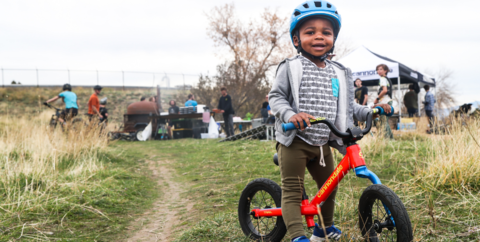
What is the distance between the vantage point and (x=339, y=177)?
7.86 ft

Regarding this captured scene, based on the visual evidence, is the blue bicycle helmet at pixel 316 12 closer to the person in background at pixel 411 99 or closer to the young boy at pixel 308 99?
the young boy at pixel 308 99

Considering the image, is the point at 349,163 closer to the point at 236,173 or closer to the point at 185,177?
the point at 236,173

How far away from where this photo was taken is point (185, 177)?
6.79 m

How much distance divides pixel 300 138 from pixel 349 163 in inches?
14.6

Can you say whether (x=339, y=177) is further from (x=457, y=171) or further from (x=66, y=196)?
(x=66, y=196)

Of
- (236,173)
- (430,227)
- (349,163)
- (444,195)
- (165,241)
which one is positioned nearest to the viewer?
(349,163)

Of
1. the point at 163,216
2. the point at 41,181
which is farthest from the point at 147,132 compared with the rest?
the point at 163,216

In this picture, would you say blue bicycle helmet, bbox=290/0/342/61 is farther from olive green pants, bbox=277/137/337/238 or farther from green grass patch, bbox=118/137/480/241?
green grass patch, bbox=118/137/480/241

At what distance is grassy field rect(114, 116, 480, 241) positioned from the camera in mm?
3068

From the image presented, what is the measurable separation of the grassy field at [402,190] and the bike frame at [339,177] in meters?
0.26

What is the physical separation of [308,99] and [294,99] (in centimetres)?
11

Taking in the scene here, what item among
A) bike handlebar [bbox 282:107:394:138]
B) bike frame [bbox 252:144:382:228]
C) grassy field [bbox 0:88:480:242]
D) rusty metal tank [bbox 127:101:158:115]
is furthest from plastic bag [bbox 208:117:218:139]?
bike handlebar [bbox 282:107:394:138]

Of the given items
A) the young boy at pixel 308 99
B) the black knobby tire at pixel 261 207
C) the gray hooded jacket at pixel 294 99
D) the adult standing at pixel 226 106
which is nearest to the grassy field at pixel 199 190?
the black knobby tire at pixel 261 207

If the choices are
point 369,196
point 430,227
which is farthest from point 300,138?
point 430,227
